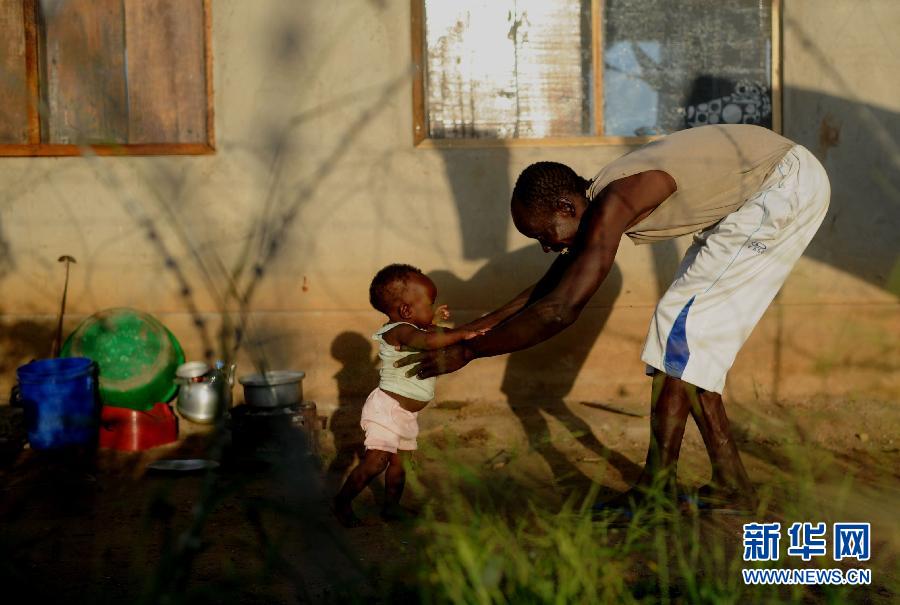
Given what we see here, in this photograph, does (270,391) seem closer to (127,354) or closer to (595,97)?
(127,354)

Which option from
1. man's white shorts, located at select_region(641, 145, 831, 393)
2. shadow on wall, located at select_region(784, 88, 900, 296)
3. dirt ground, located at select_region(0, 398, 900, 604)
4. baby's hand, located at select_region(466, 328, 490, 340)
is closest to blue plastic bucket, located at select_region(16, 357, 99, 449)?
dirt ground, located at select_region(0, 398, 900, 604)

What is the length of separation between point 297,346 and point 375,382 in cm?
50

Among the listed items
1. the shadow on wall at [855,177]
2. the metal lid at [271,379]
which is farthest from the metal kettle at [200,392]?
the shadow on wall at [855,177]

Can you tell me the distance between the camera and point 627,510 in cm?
372

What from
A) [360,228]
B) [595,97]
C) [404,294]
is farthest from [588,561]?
[595,97]

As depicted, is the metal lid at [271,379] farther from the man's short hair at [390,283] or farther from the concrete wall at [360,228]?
the man's short hair at [390,283]

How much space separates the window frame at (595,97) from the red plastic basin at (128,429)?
2135 mm

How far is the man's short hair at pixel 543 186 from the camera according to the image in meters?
3.46

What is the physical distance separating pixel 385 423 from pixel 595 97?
9.02ft

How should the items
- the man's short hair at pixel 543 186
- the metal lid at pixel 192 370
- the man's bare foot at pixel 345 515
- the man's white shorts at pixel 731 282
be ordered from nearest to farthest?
the man's short hair at pixel 543 186 < the man's white shorts at pixel 731 282 < the man's bare foot at pixel 345 515 < the metal lid at pixel 192 370

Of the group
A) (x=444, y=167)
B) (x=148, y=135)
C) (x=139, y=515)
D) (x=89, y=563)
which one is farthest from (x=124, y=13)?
(x=89, y=563)

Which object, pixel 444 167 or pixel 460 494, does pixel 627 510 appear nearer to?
pixel 460 494

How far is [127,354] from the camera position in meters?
5.40

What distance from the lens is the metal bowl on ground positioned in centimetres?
505
